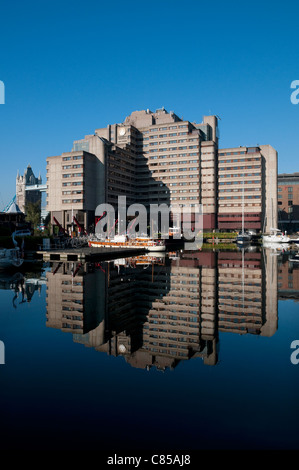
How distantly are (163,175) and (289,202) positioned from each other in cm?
7995

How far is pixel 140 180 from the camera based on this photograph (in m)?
157

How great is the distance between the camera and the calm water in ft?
26.3

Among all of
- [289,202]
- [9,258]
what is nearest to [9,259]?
[9,258]

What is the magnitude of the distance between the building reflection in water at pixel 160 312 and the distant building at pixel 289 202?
539ft

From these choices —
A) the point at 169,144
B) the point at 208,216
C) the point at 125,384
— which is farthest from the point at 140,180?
the point at 125,384

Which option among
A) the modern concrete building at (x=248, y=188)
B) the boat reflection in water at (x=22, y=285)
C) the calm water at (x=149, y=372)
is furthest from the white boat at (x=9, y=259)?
the modern concrete building at (x=248, y=188)

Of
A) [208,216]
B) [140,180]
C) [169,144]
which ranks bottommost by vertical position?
[208,216]

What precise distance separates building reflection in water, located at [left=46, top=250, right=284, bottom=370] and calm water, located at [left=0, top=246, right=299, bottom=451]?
0.25ft

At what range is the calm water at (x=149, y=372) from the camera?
8.02 m

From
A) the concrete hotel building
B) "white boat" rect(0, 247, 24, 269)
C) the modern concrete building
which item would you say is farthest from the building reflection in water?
the modern concrete building

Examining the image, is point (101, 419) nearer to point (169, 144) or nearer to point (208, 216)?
point (208, 216)

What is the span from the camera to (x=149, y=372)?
11.9 meters

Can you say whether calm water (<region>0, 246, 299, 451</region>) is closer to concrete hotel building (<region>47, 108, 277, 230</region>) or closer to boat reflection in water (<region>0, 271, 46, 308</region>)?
boat reflection in water (<region>0, 271, 46, 308</region>)
